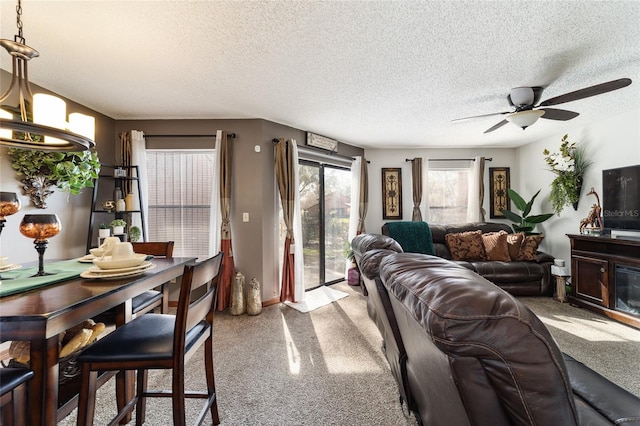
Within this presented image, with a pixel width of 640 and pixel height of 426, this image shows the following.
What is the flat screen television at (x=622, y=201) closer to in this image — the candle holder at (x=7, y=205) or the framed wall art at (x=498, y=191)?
the framed wall art at (x=498, y=191)

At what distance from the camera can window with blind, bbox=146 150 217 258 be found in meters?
3.49

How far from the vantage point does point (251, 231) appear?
3422mm

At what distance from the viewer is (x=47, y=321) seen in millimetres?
814

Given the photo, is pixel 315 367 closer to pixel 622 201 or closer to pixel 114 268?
pixel 114 268

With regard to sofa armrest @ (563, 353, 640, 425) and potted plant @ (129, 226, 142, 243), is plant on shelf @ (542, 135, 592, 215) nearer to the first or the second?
sofa armrest @ (563, 353, 640, 425)

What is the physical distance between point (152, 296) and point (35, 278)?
80 centimetres

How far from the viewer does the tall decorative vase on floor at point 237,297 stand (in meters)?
3.20

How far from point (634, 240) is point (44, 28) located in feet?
17.4

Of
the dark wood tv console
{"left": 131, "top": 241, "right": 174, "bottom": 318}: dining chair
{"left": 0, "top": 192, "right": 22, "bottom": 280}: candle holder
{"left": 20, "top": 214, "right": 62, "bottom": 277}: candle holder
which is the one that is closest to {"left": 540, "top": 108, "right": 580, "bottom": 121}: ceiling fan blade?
the dark wood tv console

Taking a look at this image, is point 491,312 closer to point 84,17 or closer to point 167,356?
point 167,356

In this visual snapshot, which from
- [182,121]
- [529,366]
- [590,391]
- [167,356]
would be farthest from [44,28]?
[590,391]

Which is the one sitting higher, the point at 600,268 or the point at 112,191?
the point at 112,191

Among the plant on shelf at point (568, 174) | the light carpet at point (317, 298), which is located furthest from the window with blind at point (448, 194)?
the light carpet at point (317, 298)

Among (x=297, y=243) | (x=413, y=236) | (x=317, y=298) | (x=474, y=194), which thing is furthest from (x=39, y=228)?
(x=474, y=194)
